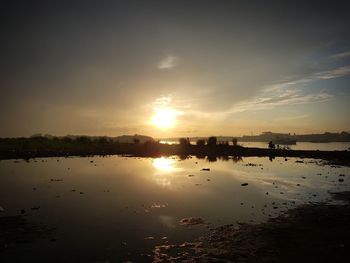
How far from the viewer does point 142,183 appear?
1175 inches

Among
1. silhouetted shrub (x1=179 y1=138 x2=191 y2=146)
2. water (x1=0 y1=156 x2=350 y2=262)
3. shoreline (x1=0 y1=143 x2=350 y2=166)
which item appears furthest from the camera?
silhouetted shrub (x1=179 y1=138 x2=191 y2=146)

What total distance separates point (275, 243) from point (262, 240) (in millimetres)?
591

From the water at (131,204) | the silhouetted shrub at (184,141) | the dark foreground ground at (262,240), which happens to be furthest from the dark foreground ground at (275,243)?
the silhouetted shrub at (184,141)

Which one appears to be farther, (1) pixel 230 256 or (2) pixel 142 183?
(2) pixel 142 183

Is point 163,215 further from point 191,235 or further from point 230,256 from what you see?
point 230,256

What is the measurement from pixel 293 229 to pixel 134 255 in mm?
8119

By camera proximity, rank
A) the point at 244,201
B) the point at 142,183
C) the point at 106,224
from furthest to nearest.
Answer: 1. the point at 142,183
2. the point at 244,201
3. the point at 106,224

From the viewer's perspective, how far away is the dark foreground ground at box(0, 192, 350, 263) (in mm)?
11570

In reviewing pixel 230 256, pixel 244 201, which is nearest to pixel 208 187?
pixel 244 201

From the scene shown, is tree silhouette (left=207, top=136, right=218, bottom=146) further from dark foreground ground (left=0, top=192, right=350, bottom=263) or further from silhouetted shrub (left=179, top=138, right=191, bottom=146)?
dark foreground ground (left=0, top=192, right=350, bottom=263)

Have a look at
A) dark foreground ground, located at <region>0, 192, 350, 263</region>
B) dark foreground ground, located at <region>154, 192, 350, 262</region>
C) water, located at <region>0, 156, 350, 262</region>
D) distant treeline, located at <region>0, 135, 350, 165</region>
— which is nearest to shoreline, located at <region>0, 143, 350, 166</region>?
distant treeline, located at <region>0, 135, 350, 165</region>

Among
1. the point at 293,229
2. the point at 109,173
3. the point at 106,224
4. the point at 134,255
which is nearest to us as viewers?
the point at 134,255

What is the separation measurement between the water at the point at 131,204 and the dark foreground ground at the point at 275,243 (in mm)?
1078

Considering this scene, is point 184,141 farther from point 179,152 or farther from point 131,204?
point 131,204
